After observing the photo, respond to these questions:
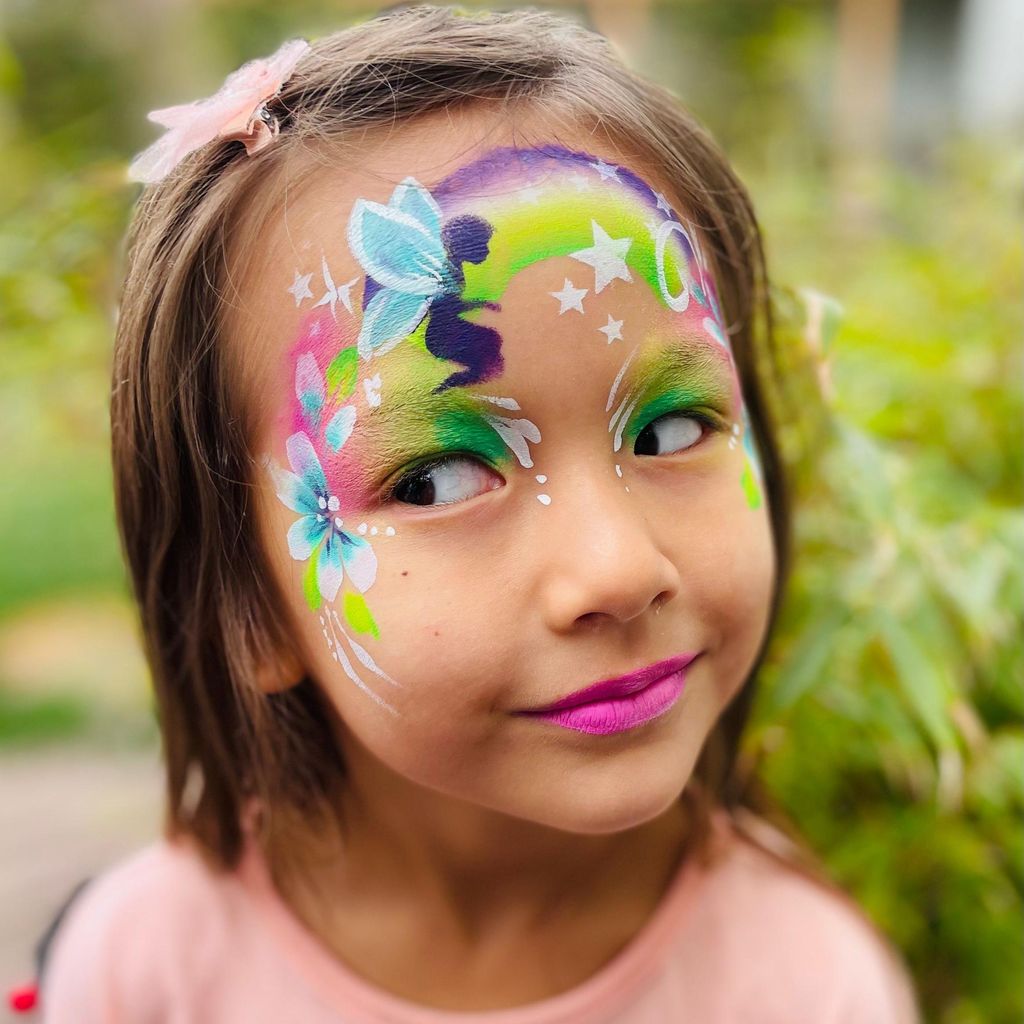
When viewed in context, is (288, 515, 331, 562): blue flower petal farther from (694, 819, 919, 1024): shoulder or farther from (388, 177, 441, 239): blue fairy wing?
(694, 819, 919, 1024): shoulder

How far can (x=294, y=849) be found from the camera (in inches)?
56.9

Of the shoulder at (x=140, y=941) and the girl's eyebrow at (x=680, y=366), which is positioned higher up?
the girl's eyebrow at (x=680, y=366)

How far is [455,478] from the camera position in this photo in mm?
1062

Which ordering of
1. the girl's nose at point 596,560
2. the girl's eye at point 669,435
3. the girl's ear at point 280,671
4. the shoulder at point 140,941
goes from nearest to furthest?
1. the girl's nose at point 596,560
2. the girl's eye at point 669,435
3. the girl's ear at point 280,671
4. the shoulder at point 140,941

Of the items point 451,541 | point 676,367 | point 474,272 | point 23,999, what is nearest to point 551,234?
point 474,272

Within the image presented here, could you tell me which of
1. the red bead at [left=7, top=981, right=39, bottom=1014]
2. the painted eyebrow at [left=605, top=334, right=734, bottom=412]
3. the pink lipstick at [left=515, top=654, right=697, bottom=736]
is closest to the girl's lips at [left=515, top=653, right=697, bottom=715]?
the pink lipstick at [left=515, top=654, right=697, bottom=736]

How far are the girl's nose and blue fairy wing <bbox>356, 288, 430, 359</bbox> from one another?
209mm

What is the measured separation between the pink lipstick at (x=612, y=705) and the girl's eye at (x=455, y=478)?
0.22 metres

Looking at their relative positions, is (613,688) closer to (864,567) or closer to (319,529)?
(319,529)

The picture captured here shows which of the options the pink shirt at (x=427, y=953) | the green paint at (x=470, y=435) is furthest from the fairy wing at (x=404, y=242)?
the pink shirt at (x=427, y=953)

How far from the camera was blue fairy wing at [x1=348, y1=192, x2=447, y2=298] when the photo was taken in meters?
1.03

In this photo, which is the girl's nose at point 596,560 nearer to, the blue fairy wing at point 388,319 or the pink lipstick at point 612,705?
the pink lipstick at point 612,705

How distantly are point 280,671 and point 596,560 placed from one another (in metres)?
0.46

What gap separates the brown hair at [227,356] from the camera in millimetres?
1120
